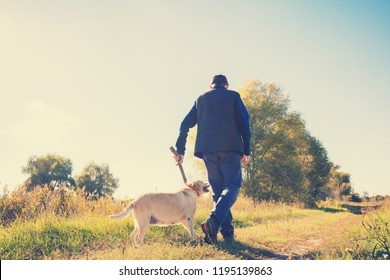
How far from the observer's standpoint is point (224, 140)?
5574 millimetres

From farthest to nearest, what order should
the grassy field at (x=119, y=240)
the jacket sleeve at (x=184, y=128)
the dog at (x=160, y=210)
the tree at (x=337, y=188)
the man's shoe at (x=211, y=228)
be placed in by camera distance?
the tree at (x=337, y=188)
the jacket sleeve at (x=184, y=128)
the dog at (x=160, y=210)
the man's shoe at (x=211, y=228)
the grassy field at (x=119, y=240)

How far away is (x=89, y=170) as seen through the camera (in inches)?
2461

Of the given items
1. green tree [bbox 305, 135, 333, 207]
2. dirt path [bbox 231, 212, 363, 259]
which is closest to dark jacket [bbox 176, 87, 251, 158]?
dirt path [bbox 231, 212, 363, 259]

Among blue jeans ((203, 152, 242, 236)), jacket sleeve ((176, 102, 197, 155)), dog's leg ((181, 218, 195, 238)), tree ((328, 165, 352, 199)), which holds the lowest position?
tree ((328, 165, 352, 199))

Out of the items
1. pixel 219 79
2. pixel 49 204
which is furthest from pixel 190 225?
pixel 49 204

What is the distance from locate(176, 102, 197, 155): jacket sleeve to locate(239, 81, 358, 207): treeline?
2257cm

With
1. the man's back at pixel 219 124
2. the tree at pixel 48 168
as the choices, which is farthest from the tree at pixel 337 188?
the tree at pixel 48 168

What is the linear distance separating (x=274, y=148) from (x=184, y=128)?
24.5m

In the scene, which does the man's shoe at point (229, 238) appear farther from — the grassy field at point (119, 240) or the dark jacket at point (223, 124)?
the dark jacket at point (223, 124)

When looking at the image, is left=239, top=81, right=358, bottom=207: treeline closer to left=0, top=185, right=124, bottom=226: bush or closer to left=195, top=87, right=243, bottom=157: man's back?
left=0, top=185, right=124, bottom=226: bush

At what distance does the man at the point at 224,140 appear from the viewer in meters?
5.56

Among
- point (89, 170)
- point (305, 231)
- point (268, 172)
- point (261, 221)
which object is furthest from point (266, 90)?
point (89, 170)

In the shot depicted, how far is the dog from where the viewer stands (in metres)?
5.41

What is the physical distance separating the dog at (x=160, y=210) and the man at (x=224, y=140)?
607 millimetres
